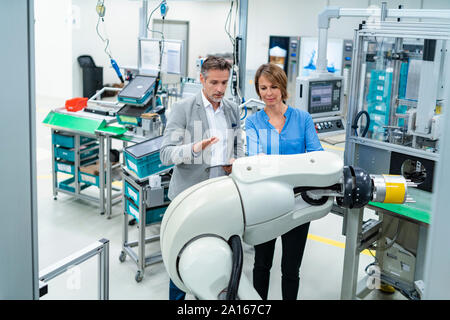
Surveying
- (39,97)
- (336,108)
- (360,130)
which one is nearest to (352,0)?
(336,108)

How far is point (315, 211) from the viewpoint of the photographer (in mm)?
1109

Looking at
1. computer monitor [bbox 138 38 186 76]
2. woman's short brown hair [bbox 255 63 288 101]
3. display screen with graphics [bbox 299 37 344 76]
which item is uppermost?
display screen with graphics [bbox 299 37 344 76]

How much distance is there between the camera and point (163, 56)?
4.00 m

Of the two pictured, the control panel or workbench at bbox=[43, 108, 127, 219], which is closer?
the control panel

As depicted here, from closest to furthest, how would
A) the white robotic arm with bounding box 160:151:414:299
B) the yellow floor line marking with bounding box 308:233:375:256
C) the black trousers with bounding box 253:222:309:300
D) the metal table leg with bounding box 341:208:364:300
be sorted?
1. the white robotic arm with bounding box 160:151:414:299
2. the black trousers with bounding box 253:222:309:300
3. the metal table leg with bounding box 341:208:364:300
4. the yellow floor line marking with bounding box 308:233:375:256

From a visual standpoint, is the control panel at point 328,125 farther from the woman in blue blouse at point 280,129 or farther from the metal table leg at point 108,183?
the metal table leg at point 108,183

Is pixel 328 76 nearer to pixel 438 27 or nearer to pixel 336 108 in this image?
pixel 336 108

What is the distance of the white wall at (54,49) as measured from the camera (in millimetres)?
9523

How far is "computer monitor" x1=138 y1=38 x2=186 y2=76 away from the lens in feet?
12.8

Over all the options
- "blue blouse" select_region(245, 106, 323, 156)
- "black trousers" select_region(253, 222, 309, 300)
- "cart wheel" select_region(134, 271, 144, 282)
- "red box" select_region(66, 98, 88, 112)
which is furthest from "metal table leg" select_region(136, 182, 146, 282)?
"red box" select_region(66, 98, 88, 112)

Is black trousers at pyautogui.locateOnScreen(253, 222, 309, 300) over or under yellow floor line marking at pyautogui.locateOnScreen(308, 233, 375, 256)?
over

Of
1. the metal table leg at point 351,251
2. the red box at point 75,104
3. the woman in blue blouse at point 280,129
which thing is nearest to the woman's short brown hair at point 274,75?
the woman in blue blouse at point 280,129

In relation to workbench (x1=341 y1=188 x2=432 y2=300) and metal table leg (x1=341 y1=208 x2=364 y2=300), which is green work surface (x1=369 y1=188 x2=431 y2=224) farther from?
metal table leg (x1=341 y1=208 x2=364 y2=300)

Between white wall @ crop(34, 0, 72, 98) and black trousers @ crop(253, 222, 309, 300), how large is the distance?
8465 millimetres
